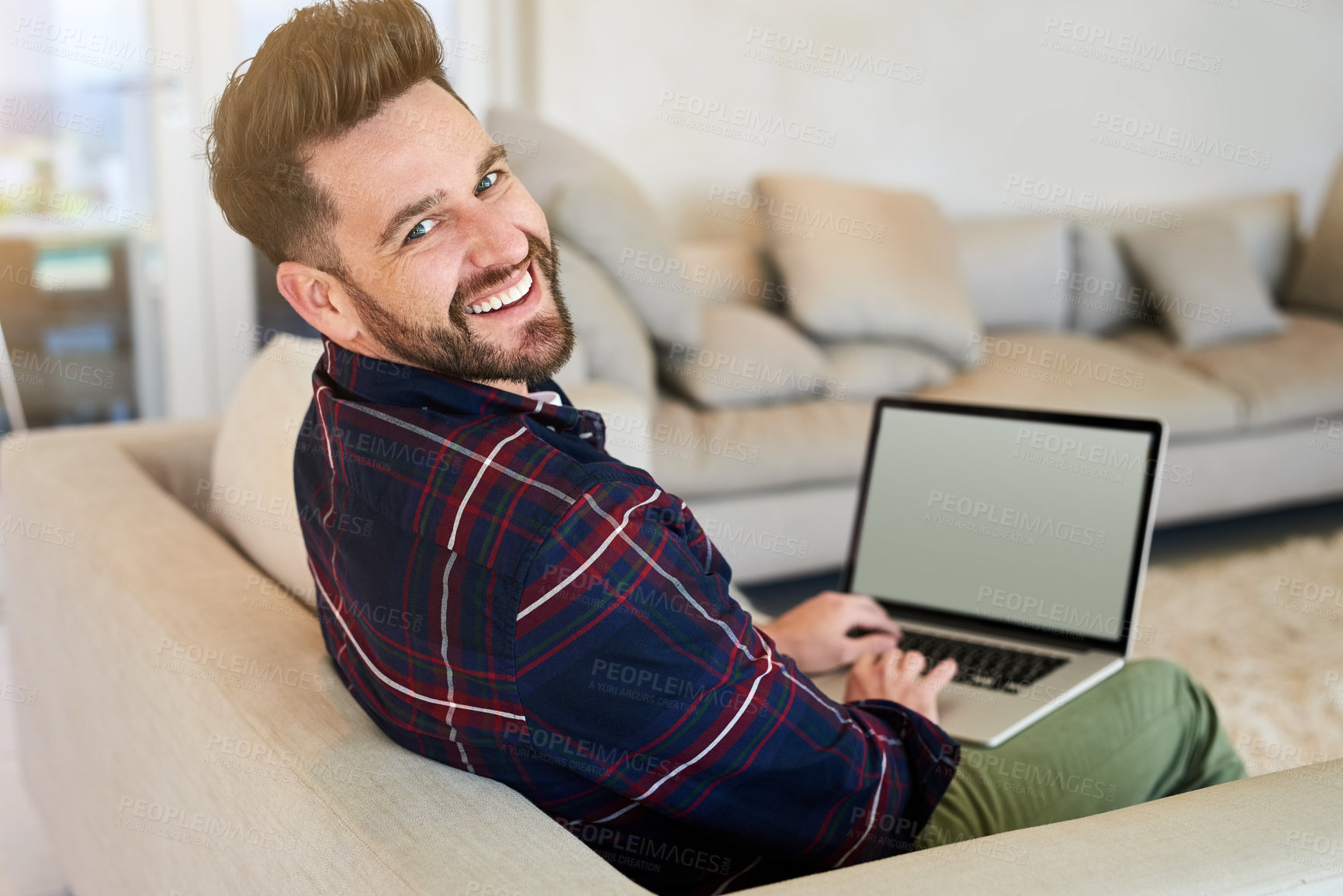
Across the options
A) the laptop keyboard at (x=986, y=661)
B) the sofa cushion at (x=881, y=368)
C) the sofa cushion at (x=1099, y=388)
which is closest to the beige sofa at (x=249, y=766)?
the laptop keyboard at (x=986, y=661)

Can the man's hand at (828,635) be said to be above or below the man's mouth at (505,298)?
below

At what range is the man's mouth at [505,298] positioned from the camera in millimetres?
869

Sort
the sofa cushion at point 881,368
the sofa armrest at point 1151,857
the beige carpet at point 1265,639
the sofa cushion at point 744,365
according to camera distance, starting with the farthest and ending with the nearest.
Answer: the sofa cushion at point 881,368 < the sofa cushion at point 744,365 < the beige carpet at point 1265,639 < the sofa armrest at point 1151,857

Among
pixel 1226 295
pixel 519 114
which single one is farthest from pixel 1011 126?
pixel 519 114

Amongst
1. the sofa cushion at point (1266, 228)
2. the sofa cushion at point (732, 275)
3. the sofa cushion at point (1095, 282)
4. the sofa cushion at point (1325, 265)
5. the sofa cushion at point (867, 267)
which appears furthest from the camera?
the sofa cushion at point (1266, 228)

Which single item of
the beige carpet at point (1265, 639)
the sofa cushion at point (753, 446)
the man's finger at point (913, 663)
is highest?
the man's finger at point (913, 663)

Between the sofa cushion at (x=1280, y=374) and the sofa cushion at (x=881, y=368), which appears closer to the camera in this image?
the sofa cushion at (x=881, y=368)

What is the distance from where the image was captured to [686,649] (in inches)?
32.0

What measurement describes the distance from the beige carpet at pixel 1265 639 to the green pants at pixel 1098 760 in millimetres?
652

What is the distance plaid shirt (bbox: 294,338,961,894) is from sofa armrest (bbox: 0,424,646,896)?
0.05 m

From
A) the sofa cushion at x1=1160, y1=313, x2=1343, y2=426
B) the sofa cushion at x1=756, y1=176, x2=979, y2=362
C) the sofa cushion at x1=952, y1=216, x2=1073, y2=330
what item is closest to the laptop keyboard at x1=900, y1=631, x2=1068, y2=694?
the sofa cushion at x1=756, y1=176, x2=979, y2=362

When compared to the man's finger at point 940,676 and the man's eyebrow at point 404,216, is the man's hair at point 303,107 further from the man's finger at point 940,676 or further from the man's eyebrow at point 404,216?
the man's finger at point 940,676

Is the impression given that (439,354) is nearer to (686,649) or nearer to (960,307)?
(686,649)

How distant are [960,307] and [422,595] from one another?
249cm
